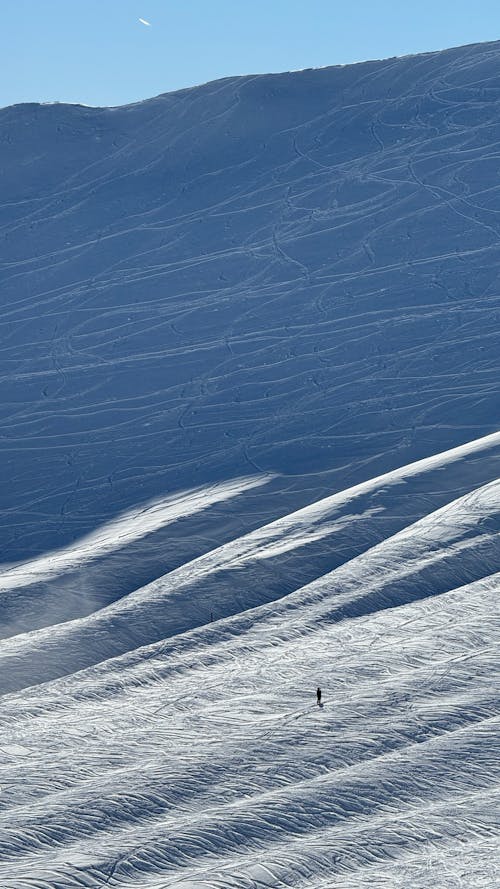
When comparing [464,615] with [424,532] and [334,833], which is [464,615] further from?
[334,833]

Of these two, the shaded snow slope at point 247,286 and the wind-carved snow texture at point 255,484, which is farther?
the shaded snow slope at point 247,286

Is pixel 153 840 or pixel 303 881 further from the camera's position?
pixel 153 840

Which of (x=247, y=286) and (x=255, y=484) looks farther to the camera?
(x=247, y=286)

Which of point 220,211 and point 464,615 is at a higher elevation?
point 220,211

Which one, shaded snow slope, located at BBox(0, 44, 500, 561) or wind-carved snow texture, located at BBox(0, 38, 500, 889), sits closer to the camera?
wind-carved snow texture, located at BBox(0, 38, 500, 889)

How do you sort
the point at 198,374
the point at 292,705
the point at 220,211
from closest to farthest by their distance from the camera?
the point at 292,705
the point at 198,374
the point at 220,211

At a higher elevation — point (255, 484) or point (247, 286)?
point (247, 286)

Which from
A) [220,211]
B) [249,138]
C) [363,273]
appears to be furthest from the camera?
[249,138]

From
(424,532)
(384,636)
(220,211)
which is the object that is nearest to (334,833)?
(384,636)
